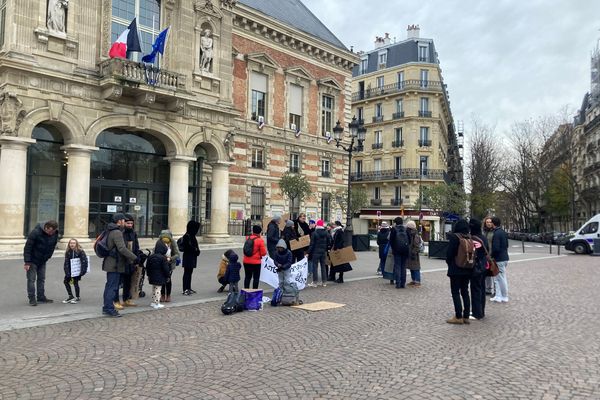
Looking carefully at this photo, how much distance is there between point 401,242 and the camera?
11.5m

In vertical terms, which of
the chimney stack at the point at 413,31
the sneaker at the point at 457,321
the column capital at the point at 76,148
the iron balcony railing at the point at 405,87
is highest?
the chimney stack at the point at 413,31

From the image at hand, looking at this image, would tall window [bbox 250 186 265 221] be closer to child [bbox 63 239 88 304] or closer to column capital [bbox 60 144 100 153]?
column capital [bbox 60 144 100 153]

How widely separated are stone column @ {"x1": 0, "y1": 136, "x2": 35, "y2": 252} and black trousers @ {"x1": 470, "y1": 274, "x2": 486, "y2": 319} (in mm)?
15127

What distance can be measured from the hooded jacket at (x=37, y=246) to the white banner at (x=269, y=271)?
4086 mm

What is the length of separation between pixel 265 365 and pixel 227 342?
118 centimetres

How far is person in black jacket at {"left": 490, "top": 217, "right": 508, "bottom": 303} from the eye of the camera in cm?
973

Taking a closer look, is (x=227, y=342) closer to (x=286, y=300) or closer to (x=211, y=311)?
(x=211, y=311)

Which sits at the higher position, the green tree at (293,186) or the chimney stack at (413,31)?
the chimney stack at (413,31)

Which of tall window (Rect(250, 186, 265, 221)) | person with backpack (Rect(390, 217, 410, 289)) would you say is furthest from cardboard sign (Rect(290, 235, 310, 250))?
tall window (Rect(250, 186, 265, 221))

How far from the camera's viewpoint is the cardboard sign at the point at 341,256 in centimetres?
1234

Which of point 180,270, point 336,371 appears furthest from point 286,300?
point 180,270

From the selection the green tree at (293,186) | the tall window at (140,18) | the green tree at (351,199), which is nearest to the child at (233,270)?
the tall window at (140,18)

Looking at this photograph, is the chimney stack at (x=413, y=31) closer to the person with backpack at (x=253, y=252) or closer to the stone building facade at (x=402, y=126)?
the stone building facade at (x=402, y=126)

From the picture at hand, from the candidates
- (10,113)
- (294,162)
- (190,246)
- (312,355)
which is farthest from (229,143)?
(312,355)
